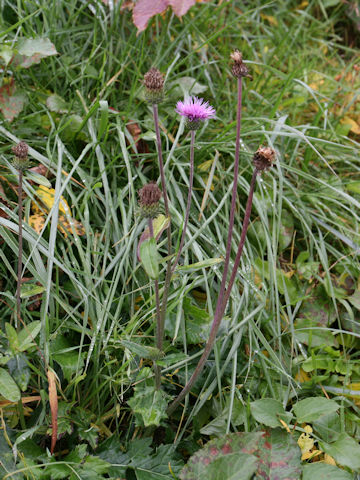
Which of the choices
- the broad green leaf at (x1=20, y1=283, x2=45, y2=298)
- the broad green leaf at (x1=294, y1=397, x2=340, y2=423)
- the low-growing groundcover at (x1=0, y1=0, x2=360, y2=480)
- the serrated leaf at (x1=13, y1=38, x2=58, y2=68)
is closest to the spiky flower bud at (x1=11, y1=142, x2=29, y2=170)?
the low-growing groundcover at (x1=0, y1=0, x2=360, y2=480)

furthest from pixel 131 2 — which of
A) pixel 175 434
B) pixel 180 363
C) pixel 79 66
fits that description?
pixel 175 434

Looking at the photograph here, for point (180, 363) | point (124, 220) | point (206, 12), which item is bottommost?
point (180, 363)

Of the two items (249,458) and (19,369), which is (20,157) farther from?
(249,458)

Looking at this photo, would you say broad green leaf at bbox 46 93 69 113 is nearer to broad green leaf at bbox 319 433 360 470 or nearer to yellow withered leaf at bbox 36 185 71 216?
yellow withered leaf at bbox 36 185 71 216

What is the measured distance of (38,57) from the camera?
139cm

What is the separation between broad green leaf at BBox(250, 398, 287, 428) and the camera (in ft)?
3.23

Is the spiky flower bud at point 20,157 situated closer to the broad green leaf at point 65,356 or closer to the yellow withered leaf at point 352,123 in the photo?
the broad green leaf at point 65,356

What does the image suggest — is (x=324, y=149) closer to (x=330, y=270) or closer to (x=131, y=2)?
(x=330, y=270)

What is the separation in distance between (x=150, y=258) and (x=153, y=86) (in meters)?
0.33

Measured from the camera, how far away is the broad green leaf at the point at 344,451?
38.8 inches

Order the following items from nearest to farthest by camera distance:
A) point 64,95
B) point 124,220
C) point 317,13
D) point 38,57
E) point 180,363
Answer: point 180,363
point 124,220
point 38,57
point 64,95
point 317,13

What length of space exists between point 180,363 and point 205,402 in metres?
0.14

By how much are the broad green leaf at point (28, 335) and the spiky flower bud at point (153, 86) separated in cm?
50

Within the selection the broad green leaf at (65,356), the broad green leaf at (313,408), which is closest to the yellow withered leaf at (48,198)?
the broad green leaf at (65,356)
